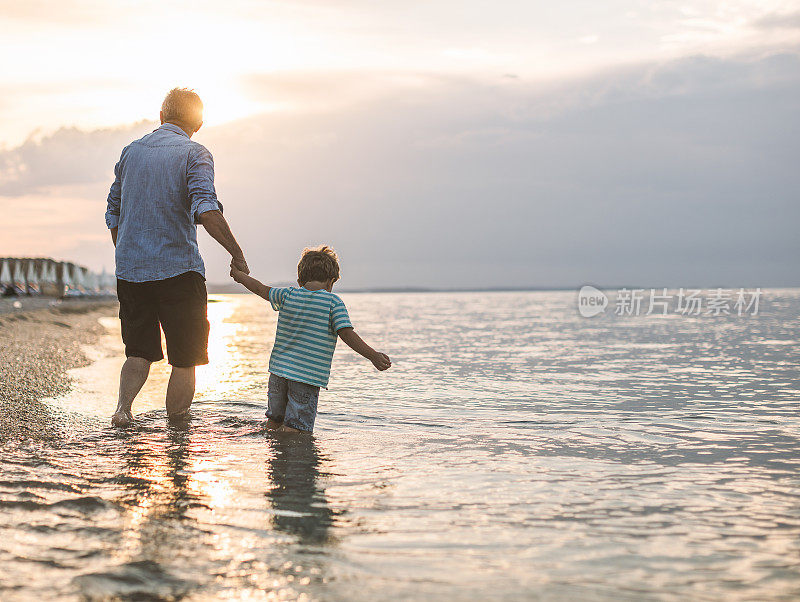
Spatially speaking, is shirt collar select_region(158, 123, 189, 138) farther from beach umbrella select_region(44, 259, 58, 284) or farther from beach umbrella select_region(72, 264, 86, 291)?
beach umbrella select_region(72, 264, 86, 291)

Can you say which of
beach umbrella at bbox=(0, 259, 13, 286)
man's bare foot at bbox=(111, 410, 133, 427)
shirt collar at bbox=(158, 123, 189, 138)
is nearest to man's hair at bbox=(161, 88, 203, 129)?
shirt collar at bbox=(158, 123, 189, 138)

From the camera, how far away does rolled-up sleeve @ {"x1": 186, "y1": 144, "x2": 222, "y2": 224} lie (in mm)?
5270

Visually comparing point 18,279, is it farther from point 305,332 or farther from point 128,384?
point 305,332

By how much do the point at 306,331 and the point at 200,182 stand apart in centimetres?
128

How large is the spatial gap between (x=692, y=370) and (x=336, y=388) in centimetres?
555

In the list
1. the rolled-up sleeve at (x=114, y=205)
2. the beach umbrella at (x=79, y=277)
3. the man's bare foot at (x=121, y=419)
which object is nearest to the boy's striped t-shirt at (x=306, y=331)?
the man's bare foot at (x=121, y=419)

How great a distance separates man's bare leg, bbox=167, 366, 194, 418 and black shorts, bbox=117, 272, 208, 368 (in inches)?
5.7

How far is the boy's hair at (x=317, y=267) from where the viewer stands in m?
5.38

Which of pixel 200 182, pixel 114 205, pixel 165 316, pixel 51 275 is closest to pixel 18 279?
pixel 51 275

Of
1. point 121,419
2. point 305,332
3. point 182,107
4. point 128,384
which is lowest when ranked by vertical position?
point 121,419

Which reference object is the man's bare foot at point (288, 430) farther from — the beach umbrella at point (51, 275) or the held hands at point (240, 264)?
the beach umbrella at point (51, 275)

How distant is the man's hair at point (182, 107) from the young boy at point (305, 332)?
1.31 metres

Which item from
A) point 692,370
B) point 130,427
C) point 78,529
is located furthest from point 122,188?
point 692,370

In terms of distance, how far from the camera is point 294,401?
5383mm
